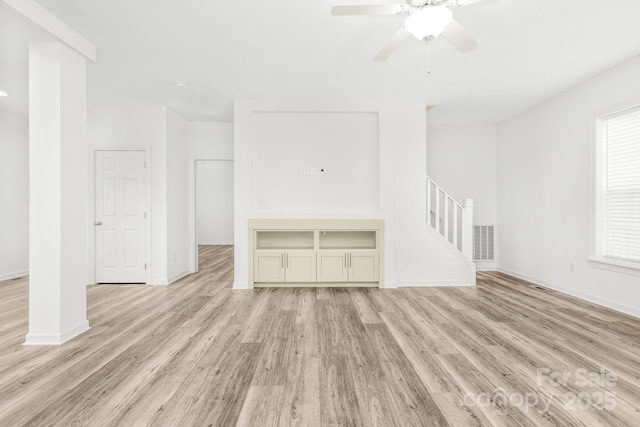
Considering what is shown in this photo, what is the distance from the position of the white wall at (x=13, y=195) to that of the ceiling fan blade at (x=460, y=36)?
6692mm

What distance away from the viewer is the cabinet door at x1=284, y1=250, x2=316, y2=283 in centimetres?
460

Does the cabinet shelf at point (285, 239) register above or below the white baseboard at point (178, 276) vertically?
above

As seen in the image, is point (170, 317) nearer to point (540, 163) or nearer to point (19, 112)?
point (19, 112)

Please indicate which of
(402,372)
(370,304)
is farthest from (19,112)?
(402,372)

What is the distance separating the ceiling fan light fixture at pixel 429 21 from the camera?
195 cm

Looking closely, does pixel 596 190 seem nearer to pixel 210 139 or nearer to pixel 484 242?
pixel 484 242

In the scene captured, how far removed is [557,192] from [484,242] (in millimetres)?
1699

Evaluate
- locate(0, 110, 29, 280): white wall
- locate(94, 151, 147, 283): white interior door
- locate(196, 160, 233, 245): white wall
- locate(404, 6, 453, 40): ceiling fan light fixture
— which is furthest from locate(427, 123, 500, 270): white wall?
locate(0, 110, 29, 280): white wall

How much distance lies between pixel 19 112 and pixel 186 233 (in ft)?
11.0

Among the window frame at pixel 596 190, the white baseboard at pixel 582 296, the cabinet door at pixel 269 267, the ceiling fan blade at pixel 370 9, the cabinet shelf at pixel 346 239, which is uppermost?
the ceiling fan blade at pixel 370 9

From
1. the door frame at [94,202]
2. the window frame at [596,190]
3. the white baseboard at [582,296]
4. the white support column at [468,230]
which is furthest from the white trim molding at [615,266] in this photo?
the door frame at [94,202]

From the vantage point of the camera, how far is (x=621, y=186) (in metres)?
3.58

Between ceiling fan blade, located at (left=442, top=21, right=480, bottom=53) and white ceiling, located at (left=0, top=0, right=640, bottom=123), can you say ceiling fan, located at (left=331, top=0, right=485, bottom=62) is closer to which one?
ceiling fan blade, located at (left=442, top=21, right=480, bottom=53)

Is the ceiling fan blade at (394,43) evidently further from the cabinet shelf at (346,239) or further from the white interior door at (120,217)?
the white interior door at (120,217)
